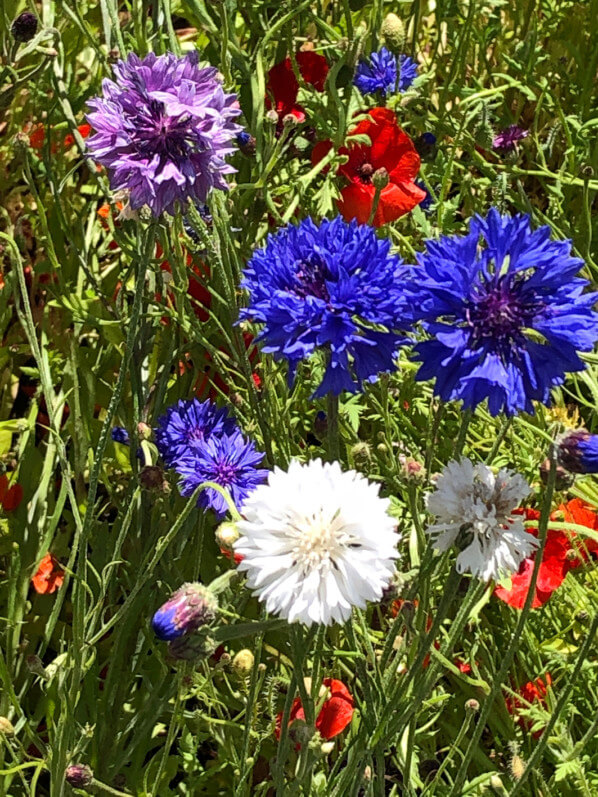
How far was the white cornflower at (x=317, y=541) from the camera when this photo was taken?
0.47 meters

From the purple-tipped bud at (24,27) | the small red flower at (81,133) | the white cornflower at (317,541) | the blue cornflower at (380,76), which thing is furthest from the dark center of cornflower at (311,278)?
the small red flower at (81,133)

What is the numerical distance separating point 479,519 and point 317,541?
0.33ft

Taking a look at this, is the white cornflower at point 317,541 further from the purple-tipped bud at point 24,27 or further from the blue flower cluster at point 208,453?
the purple-tipped bud at point 24,27

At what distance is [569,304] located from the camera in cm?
52

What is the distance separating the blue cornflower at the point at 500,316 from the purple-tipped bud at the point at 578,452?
31 millimetres

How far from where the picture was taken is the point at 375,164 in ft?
3.19

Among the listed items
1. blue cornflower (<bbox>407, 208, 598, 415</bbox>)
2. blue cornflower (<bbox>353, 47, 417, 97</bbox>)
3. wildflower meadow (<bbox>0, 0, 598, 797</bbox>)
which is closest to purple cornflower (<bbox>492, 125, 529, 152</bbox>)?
wildflower meadow (<bbox>0, 0, 598, 797</bbox>)

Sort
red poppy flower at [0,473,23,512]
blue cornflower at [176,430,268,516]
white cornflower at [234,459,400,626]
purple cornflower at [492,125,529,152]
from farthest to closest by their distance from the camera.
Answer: purple cornflower at [492,125,529,152] → red poppy flower at [0,473,23,512] → blue cornflower at [176,430,268,516] → white cornflower at [234,459,400,626]

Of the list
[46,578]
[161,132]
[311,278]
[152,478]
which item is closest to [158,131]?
[161,132]

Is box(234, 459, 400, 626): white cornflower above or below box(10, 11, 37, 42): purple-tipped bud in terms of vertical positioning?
below

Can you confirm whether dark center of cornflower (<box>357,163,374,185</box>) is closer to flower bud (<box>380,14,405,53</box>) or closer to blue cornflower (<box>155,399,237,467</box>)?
flower bud (<box>380,14,405,53</box>)

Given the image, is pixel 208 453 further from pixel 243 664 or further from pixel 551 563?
pixel 551 563

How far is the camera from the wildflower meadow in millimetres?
509

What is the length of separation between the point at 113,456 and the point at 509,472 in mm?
649
